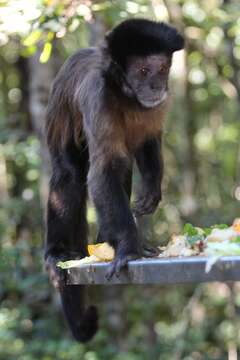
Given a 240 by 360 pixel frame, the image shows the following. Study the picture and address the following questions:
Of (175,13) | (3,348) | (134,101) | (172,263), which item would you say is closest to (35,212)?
(3,348)

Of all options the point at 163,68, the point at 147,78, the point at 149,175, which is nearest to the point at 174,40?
the point at 163,68

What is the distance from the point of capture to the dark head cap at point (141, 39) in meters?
5.12

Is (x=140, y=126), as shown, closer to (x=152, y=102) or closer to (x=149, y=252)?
(x=152, y=102)

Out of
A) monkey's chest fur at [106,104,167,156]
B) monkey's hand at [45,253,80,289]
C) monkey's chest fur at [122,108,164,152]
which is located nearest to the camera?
monkey's chest fur at [106,104,167,156]

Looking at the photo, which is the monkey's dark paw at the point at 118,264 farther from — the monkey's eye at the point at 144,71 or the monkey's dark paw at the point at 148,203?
the monkey's eye at the point at 144,71

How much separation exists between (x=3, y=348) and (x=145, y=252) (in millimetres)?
4563

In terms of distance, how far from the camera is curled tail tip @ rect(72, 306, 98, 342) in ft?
19.6

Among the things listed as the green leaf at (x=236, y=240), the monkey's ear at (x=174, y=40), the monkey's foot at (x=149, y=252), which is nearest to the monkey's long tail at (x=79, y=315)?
the monkey's foot at (x=149, y=252)

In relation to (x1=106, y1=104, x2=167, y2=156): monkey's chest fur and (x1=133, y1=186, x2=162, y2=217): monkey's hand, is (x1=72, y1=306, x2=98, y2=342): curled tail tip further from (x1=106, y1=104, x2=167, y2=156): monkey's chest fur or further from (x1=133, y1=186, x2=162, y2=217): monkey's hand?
(x1=106, y1=104, x2=167, y2=156): monkey's chest fur

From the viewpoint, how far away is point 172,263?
11.2 feet

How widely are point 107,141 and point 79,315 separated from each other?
1457mm

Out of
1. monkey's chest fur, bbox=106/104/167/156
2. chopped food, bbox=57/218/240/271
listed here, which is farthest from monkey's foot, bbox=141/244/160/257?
monkey's chest fur, bbox=106/104/167/156

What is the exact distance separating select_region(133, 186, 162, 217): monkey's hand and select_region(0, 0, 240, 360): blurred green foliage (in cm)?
127

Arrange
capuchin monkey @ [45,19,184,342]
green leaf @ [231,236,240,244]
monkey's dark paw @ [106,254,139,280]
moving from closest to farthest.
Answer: green leaf @ [231,236,240,244]
monkey's dark paw @ [106,254,139,280]
capuchin monkey @ [45,19,184,342]
